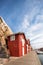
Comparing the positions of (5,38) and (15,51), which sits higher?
(5,38)

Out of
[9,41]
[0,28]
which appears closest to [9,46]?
[9,41]

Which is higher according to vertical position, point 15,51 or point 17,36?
point 17,36

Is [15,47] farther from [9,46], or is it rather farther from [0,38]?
[0,38]

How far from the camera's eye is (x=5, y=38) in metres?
25.9

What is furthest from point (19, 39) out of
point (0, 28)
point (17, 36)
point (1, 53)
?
point (1, 53)

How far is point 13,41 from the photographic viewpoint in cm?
2488

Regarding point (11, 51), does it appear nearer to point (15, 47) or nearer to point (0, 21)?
point (15, 47)

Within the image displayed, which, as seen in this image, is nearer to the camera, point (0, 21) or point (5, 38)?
point (5, 38)

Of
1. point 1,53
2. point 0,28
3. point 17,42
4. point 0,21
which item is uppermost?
point 0,21

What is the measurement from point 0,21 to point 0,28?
307cm

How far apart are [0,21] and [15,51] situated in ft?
24.5

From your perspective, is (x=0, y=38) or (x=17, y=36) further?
(x=17, y=36)

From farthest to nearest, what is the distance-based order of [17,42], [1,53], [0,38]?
[17,42] < [0,38] < [1,53]

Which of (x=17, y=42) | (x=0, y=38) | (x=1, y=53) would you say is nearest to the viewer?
(x=1, y=53)
